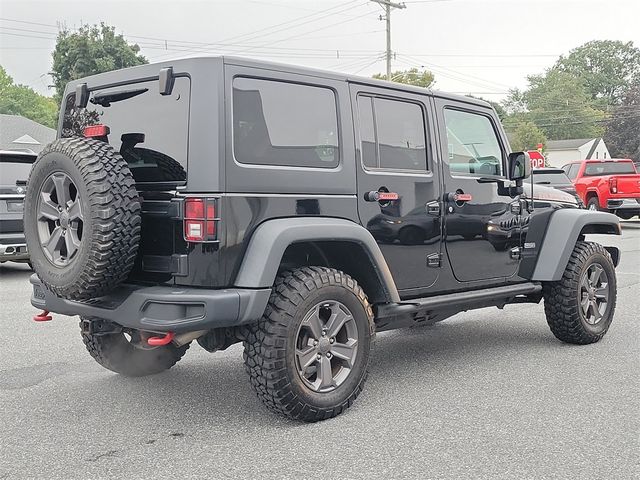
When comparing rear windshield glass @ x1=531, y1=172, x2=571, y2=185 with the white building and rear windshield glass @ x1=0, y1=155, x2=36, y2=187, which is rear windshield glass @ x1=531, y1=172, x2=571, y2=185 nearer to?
rear windshield glass @ x1=0, y1=155, x2=36, y2=187

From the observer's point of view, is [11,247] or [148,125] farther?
[11,247]

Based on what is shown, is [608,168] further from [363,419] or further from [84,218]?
[84,218]

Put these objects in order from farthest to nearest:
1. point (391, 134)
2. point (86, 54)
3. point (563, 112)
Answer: point (563, 112)
point (86, 54)
point (391, 134)

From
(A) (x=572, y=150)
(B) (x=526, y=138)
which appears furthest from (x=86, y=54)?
(A) (x=572, y=150)

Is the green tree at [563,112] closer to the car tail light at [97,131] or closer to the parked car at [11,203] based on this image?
the parked car at [11,203]

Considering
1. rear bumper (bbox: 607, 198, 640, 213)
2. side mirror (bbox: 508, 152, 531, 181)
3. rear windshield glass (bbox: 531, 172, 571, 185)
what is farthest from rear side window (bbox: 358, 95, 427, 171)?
rear bumper (bbox: 607, 198, 640, 213)

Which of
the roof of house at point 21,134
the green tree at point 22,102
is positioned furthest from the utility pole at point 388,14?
the green tree at point 22,102

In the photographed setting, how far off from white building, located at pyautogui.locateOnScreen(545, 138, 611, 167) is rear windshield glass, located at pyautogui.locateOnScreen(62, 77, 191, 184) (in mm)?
75062

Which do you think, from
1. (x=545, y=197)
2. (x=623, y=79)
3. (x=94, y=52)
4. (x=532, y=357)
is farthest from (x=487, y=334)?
(x=623, y=79)

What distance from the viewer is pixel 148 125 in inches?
158

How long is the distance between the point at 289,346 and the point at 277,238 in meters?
0.60

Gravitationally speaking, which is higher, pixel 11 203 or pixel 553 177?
pixel 553 177

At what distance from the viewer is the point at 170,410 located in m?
4.23

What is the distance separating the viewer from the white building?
247ft
